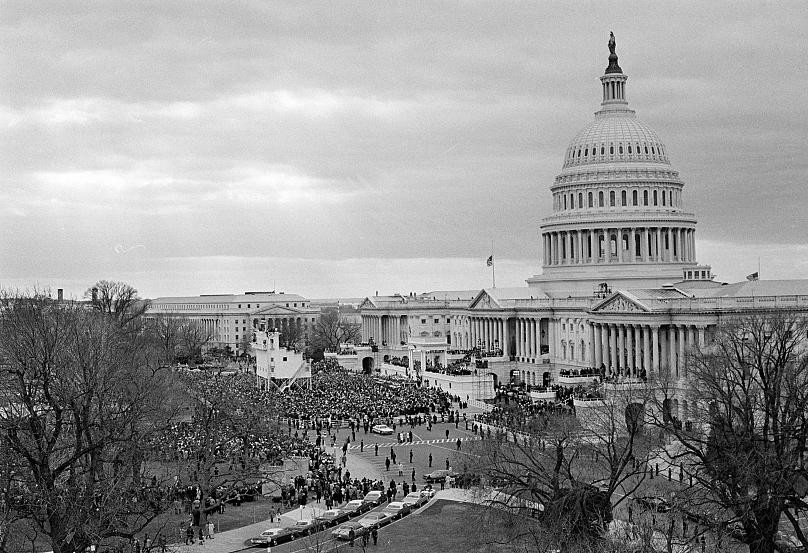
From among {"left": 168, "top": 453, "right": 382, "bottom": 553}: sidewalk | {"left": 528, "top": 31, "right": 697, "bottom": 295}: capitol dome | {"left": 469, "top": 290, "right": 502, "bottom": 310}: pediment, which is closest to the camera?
{"left": 168, "top": 453, "right": 382, "bottom": 553}: sidewalk

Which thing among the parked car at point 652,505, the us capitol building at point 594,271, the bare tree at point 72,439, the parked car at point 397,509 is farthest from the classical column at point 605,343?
the bare tree at point 72,439

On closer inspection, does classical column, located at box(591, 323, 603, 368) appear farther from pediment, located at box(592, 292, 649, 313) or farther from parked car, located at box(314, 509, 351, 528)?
parked car, located at box(314, 509, 351, 528)

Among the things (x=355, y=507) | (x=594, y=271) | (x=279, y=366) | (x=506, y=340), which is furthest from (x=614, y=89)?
(x=355, y=507)

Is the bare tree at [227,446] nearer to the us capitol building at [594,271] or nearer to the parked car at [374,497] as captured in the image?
the parked car at [374,497]

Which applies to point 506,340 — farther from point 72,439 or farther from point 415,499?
point 72,439

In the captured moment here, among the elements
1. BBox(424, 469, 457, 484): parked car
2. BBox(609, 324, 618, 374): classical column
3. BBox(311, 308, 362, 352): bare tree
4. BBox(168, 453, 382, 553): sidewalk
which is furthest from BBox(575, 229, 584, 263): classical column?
BBox(168, 453, 382, 553): sidewalk

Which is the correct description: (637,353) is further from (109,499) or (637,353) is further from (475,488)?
(109,499)

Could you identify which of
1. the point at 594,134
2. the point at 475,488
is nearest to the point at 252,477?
the point at 475,488
